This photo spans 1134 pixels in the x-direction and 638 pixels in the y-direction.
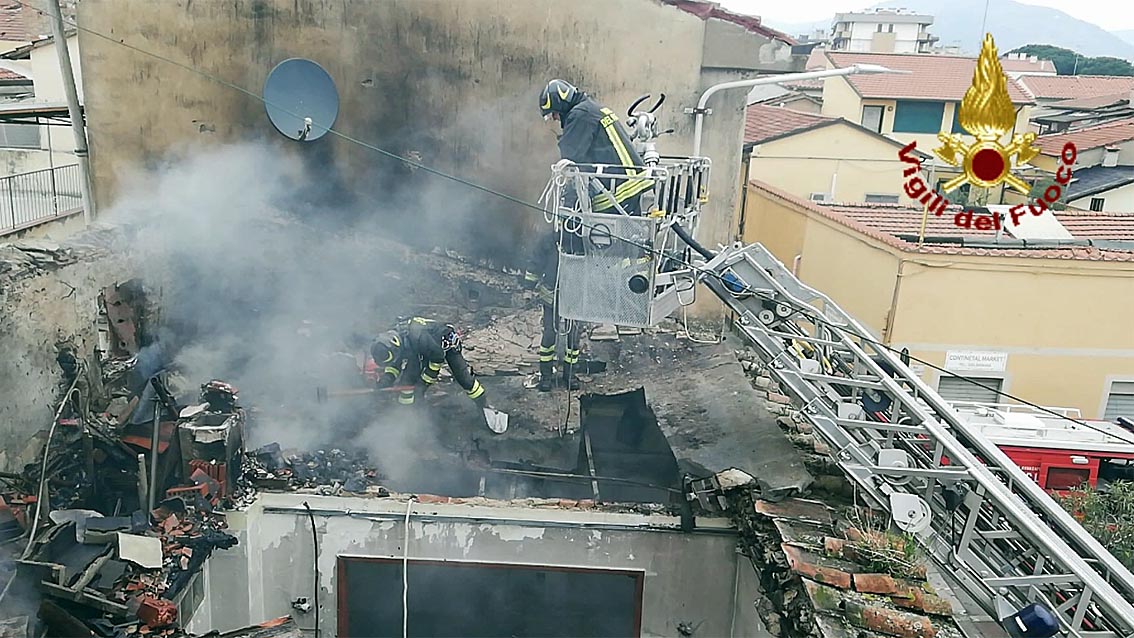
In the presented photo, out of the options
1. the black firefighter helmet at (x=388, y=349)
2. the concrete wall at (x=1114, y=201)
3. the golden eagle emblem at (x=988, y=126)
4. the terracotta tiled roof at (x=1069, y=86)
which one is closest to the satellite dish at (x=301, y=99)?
the black firefighter helmet at (x=388, y=349)

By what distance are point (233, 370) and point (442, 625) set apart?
4.08m

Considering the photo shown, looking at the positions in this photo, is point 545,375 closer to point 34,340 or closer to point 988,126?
point 34,340

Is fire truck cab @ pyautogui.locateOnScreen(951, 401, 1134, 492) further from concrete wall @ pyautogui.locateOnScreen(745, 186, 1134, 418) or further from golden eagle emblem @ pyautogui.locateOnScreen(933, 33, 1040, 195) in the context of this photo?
golden eagle emblem @ pyautogui.locateOnScreen(933, 33, 1040, 195)

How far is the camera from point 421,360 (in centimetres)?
823

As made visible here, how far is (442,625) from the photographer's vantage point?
7.68 m

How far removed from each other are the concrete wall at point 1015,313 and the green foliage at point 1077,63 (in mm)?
47013

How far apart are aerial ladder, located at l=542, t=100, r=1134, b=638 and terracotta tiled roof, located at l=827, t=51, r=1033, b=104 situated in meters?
20.9

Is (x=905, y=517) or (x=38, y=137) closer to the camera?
(x=905, y=517)

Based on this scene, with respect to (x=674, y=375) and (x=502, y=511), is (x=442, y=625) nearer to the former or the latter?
(x=502, y=511)

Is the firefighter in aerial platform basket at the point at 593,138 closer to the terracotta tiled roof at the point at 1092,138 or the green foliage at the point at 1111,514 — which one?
the green foliage at the point at 1111,514

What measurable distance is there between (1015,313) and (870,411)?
22.5 ft

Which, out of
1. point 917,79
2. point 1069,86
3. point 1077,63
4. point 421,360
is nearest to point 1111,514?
point 421,360

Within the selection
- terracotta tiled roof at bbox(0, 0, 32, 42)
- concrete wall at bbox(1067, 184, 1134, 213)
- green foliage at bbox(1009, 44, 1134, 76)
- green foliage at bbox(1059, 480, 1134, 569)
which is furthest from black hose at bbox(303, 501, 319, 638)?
green foliage at bbox(1009, 44, 1134, 76)

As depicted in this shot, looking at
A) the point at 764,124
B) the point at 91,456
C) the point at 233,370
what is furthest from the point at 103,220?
the point at 764,124
